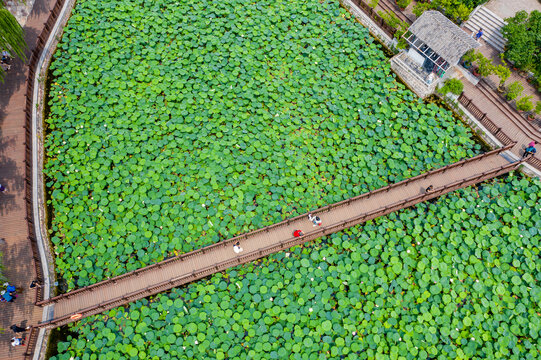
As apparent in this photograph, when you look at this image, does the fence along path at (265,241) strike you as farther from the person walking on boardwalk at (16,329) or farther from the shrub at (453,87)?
the shrub at (453,87)

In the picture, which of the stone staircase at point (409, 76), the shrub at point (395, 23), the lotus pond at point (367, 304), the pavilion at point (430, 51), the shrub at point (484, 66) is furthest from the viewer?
the shrub at point (395, 23)

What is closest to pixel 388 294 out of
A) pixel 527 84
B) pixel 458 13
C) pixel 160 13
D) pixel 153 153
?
pixel 153 153

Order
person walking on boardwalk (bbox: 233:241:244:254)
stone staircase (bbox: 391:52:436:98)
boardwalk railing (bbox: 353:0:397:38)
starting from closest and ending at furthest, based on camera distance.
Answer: person walking on boardwalk (bbox: 233:241:244:254)
stone staircase (bbox: 391:52:436:98)
boardwalk railing (bbox: 353:0:397:38)

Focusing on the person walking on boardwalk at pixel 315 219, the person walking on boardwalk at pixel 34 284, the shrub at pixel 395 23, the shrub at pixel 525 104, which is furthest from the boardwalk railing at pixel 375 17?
the person walking on boardwalk at pixel 34 284

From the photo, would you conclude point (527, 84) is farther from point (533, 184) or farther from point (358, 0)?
point (358, 0)

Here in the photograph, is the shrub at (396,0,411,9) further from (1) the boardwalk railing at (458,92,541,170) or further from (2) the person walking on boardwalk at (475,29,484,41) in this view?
(1) the boardwalk railing at (458,92,541,170)

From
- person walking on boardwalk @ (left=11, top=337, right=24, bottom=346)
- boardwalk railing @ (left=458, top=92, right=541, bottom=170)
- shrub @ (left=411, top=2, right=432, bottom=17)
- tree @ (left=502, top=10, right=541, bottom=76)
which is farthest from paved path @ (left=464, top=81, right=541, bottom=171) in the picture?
person walking on boardwalk @ (left=11, top=337, right=24, bottom=346)
